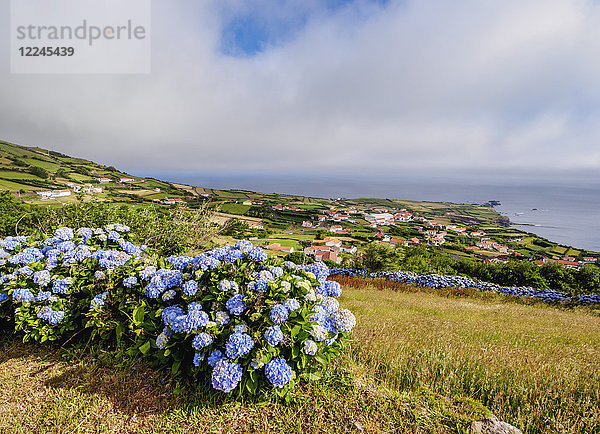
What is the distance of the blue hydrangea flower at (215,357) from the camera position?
2270 millimetres

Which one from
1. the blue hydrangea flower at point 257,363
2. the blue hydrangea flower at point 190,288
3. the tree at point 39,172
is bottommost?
the blue hydrangea flower at point 257,363

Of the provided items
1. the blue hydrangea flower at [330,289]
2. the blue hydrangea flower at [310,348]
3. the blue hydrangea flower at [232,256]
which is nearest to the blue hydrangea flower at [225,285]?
the blue hydrangea flower at [232,256]

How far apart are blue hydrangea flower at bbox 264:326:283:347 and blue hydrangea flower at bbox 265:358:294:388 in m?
0.16

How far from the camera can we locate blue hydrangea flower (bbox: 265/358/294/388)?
2186mm

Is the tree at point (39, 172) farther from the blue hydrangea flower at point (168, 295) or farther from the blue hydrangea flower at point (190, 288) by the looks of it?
the blue hydrangea flower at point (190, 288)

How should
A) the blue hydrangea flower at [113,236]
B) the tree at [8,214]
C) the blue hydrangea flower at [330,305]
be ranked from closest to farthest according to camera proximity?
the blue hydrangea flower at [330,305] < the blue hydrangea flower at [113,236] < the tree at [8,214]

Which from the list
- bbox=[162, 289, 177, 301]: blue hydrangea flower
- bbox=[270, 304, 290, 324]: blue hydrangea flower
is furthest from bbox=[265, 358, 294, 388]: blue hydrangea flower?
bbox=[162, 289, 177, 301]: blue hydrangea flower

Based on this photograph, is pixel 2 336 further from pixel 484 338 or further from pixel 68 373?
pixel 484 338

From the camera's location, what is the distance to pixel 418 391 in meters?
2.71

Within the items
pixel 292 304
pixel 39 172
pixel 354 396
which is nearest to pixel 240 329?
pixel 292 304

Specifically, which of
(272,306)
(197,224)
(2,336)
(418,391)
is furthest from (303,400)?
(197,224)

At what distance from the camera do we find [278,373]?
2.19m

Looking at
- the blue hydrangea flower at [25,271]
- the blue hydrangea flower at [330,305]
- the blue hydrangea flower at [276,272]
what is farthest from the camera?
the blue hydrangea flower at [25,271]

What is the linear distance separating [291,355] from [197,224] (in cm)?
642
